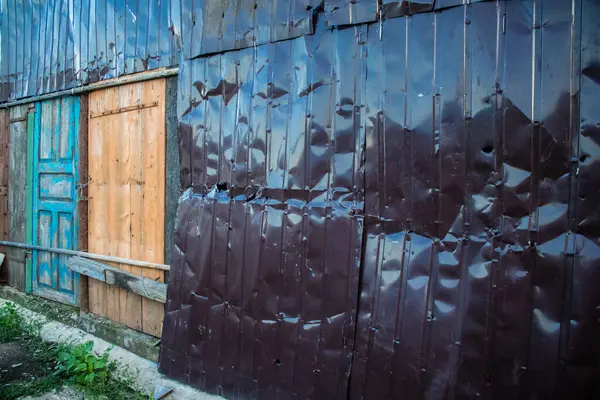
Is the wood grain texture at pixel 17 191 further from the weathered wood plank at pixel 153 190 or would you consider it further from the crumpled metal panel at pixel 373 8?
the crumpled metal panel at pixel 373 8

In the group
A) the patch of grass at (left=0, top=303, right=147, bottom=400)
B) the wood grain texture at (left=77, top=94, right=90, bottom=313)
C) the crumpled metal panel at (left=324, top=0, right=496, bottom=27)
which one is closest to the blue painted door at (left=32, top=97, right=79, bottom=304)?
the wood grain texture at (left=77, top=94, right=90, bottom=313)

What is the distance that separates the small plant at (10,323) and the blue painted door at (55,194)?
37cm

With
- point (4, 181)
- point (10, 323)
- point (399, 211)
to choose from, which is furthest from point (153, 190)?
point (4, 181)

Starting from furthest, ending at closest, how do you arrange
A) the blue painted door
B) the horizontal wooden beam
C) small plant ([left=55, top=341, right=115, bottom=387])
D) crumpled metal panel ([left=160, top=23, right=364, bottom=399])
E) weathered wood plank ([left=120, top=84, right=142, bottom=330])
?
the blue painted door < weathered wood plank ([left=120, top=84, right=142, bottom=330]) < the horizontal wooden beam < small plant ([left=55, top=341, right=115, bottom=387]) < crumpled metal panel ([left=160, top=23, right=364, bottom=399])

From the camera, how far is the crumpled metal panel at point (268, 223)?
8.66 feet

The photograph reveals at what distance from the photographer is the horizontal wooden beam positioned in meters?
3.73

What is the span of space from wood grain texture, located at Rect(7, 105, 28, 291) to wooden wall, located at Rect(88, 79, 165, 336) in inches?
64.7

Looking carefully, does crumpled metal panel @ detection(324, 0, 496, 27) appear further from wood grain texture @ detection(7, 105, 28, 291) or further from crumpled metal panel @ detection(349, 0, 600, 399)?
wood grain texture @ detection(7, 105, 28, 291)

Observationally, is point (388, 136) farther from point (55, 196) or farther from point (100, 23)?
point (55, 196)

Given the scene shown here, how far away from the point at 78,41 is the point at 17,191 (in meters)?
2.49

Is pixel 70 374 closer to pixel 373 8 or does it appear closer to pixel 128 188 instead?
pixel 128 188

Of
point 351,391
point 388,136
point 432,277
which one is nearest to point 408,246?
point 432,277

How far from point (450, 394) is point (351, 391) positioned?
635mm

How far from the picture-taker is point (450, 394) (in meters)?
2.26
